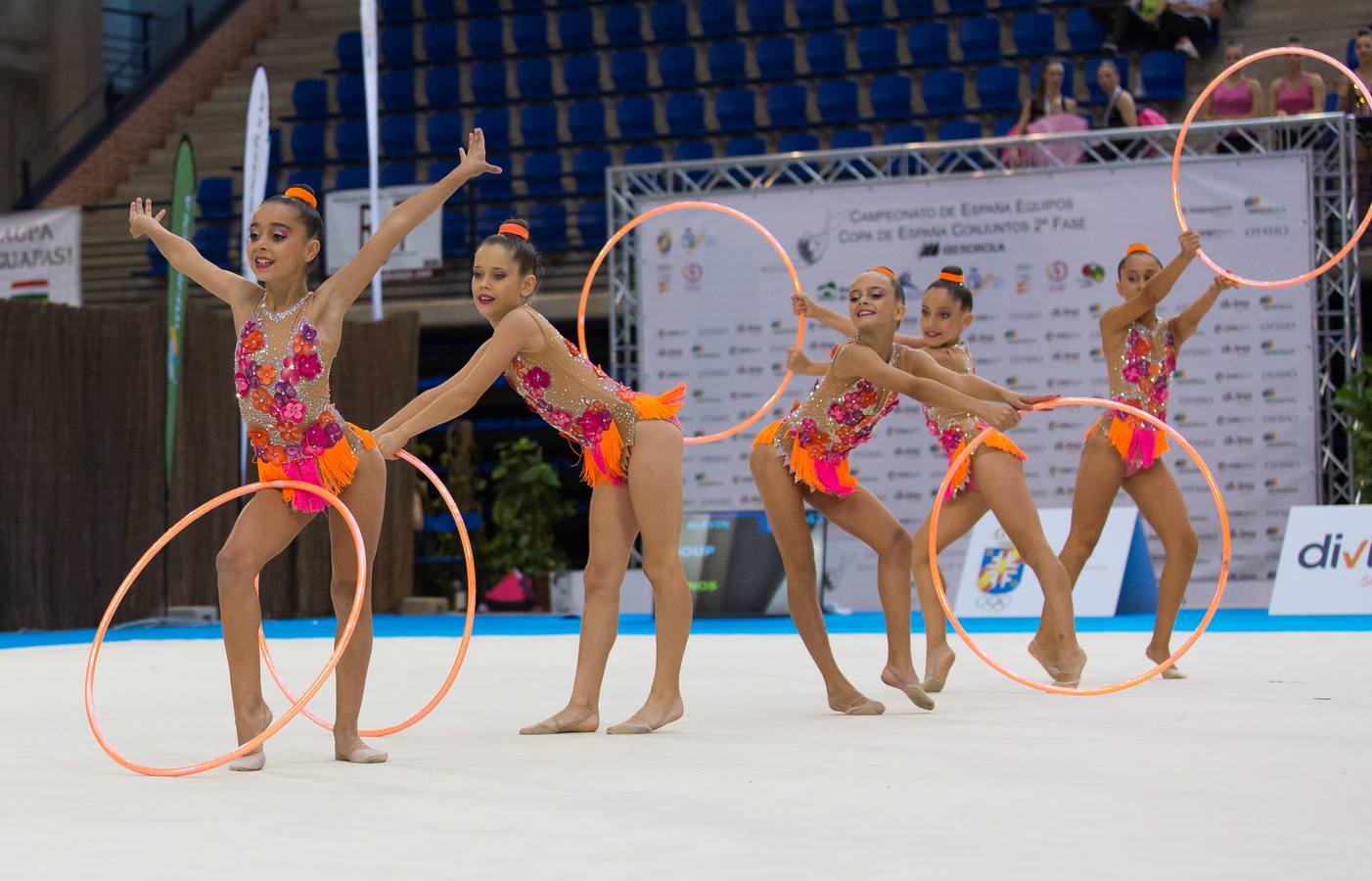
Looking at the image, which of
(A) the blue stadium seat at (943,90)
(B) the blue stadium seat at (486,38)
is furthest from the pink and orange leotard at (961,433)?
(B) the blue stadium seat at (486,38)

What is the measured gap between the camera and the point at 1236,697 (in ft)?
17.0

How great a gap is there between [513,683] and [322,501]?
2.27 m

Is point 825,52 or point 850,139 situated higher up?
point 825,52

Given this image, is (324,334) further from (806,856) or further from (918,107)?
(918,107)

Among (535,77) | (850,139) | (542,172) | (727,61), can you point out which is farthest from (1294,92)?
(535,77)

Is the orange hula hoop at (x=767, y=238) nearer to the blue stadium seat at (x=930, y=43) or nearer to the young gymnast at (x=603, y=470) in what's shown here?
the young gymnast at (x=603, y=470)

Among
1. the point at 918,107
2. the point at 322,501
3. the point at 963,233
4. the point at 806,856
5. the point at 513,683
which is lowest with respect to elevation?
the point at 513,683

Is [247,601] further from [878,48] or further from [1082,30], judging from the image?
[878,48]

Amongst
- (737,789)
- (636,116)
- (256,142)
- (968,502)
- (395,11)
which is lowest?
(737,789)

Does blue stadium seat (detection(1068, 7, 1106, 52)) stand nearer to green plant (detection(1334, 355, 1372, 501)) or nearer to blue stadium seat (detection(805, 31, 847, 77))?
blue stadium seat (detection(805, 31, 847, 77))

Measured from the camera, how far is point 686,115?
1465cm

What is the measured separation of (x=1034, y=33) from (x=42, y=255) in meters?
8.17

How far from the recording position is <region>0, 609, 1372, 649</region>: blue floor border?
9.14 metres

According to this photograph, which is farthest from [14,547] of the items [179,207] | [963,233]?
[963,233]
